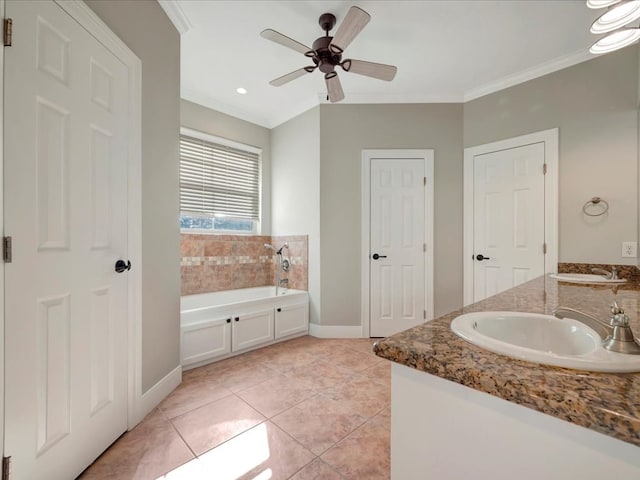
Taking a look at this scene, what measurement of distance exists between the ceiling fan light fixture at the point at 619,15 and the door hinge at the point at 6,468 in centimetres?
321

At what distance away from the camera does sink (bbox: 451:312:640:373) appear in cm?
53

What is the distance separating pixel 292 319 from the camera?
3.17m

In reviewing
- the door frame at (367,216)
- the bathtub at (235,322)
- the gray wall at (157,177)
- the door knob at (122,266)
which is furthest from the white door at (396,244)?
the door knob at (122,266)

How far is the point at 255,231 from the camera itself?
12.5 feet

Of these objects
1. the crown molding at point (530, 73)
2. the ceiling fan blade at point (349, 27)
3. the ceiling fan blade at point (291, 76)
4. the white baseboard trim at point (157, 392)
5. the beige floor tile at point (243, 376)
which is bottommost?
the beige floor tile at point (243, 376)

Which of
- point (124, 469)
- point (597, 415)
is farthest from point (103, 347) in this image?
point (597, 415)

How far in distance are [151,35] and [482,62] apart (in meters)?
2.67

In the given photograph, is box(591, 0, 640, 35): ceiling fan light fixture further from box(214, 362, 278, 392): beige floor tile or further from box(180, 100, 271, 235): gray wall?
box(180, 100, 271, 235): gray wall

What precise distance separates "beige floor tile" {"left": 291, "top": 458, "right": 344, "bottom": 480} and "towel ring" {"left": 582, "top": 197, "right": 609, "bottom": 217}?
107 inches

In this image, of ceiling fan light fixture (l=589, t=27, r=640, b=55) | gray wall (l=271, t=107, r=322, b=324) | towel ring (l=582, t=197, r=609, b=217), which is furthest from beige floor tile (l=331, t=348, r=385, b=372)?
ceiling fan light fixture (l=589, t=27, r=640, b=55)

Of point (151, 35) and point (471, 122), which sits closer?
point (151, 35)

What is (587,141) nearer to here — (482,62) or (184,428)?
(482,62)

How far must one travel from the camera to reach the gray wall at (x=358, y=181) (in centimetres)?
313

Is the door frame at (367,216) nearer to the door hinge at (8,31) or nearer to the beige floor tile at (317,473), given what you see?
the beige floor tile at (317,473)
